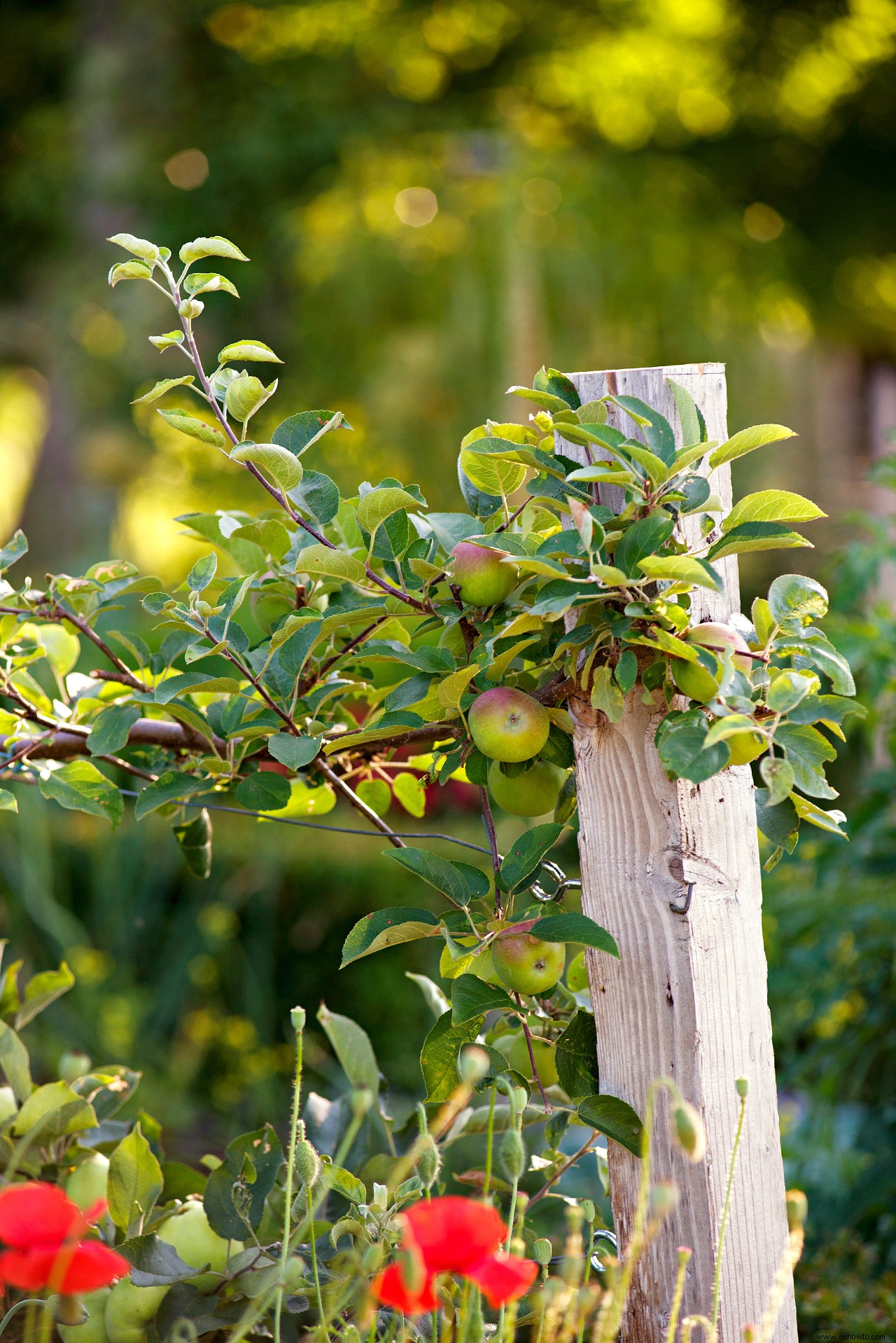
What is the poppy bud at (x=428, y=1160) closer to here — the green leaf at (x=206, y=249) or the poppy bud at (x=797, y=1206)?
the poppy bud at (x=797, y=1206)

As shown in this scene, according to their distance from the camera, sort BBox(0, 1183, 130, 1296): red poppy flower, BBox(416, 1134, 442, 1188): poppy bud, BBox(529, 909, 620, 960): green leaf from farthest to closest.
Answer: BBox(529, 909, 620, 960): green leaf, BBox(416, 1134, 442, 1188): poppy bud, BBox(0, 1183, 130, 1296): red poppy flower

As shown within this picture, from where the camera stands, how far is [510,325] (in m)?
5.27

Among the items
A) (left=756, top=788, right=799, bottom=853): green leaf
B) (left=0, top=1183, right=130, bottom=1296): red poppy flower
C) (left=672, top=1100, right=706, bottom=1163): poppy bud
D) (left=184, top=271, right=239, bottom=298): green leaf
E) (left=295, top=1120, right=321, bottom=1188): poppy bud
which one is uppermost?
(left=184, top=271, right=239, bottom=298): green leaf

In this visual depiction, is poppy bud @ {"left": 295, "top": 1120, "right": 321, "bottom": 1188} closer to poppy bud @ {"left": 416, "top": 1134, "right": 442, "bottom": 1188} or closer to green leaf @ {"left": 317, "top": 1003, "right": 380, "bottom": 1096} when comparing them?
Result: poppy bud @ {"left": 416, "top": 1134, "right": 442, "bottom": 1188}

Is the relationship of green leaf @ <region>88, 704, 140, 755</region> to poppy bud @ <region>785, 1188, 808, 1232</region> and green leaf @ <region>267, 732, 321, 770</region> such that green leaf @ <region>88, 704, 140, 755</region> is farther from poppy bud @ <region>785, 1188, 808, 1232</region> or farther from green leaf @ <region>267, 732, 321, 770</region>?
poppy bud @ <region>785, 1188, 808, 1232</region>

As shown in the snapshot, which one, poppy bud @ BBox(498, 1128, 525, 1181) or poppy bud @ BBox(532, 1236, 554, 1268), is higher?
poppy bud @ BBox(498, 1128, 525, 1181)

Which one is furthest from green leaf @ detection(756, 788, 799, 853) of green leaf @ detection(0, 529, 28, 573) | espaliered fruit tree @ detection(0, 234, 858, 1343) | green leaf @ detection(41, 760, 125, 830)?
green leaf @ detection(0, 529, 28, 573)

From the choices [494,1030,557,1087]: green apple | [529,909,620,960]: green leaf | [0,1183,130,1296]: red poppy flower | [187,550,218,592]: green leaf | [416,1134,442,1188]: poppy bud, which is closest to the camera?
[0,1183,130,1296]: red poppy flower

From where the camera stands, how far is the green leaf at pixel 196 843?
2.91 ft

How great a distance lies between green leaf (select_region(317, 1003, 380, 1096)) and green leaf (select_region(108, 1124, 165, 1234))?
0.16 metres

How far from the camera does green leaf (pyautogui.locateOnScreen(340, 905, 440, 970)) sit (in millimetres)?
635

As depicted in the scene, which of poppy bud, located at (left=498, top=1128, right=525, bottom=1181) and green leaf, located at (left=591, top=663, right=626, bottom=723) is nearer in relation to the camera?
poppy bud, located at (left=498, top=1128, right=525, bottom=1181)

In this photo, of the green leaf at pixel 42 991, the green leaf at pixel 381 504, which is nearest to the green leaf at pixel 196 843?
the green leaf at pixel 42 991

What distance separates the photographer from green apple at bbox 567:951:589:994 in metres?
0.83
